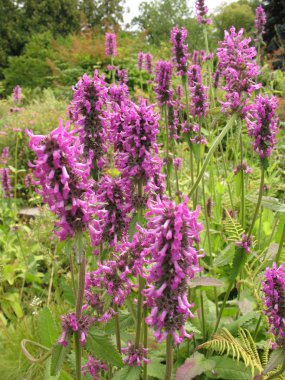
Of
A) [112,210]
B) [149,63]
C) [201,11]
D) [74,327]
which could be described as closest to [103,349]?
[74,327]

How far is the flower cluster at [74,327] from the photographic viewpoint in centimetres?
150

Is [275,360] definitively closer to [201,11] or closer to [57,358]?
[57,358]

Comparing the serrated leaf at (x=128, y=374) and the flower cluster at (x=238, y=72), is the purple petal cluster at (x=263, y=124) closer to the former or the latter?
the flower cluster at (x=238, y=72)

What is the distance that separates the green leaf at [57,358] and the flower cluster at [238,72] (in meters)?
1.32

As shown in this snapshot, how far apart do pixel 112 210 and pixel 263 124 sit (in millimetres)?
1035

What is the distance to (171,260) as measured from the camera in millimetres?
1181

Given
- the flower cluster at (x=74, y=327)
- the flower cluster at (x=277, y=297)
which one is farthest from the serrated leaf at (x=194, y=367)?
the flower cluster at (x=74, y=327)

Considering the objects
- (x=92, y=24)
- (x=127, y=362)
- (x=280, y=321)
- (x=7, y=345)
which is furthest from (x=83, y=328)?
(x=92, y=24)

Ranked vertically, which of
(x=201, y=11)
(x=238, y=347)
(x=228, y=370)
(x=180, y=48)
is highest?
(x=201, y=11)

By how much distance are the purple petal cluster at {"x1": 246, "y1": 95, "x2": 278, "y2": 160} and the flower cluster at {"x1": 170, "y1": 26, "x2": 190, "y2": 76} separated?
1.02m

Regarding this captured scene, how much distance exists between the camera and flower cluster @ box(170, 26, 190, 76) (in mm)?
2998

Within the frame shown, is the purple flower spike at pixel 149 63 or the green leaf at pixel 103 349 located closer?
the green leaf at pixel 103 349

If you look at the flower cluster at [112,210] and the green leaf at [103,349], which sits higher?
the flower cluster at [112,210]

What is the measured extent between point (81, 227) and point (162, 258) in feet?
0.96
